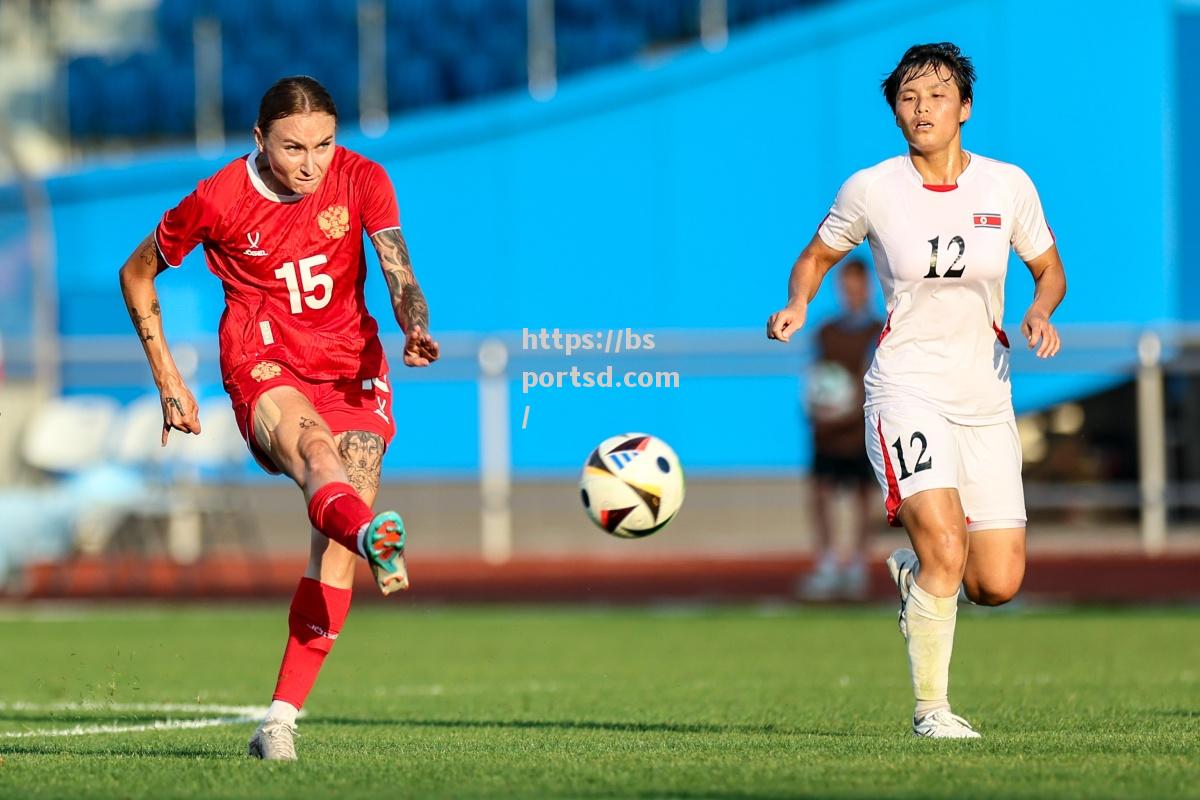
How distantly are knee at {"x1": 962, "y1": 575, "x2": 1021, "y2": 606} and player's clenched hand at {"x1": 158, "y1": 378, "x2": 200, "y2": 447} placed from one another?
286cm

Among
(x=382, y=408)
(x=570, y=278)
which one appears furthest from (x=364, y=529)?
(x=570, y=278)

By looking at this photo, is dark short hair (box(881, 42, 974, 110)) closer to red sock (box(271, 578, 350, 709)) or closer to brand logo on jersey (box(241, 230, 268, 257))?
brand logo on jersey (box(241, 230, 268, 257))

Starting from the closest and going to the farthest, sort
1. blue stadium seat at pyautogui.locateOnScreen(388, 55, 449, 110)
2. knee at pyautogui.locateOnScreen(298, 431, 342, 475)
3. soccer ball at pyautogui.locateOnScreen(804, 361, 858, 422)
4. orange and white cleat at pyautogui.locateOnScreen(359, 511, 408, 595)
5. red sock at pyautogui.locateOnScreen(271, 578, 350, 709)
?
1. orange and white cleat at pyautogui.locateOnScreen(359, 511, 408, 595)
2. knee at pyautogui.locateOnScreen(298, 431, 342, 475)
3. red sock at pyautogui.locateOnScreen(271, 578, 350, 709)
4. soccer ball at pyautogui.locateOnScreen(804, 361, 858, 422)
5. blue stadium seat at pyautogui.locateOnScreen(388, 55, 449, 110)

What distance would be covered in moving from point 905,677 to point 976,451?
3129 millimetres

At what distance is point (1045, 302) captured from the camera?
6.91 m

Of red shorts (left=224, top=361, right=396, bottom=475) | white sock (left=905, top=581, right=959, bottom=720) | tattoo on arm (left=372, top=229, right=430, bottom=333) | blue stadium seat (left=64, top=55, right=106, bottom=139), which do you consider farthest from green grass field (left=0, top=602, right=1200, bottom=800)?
blue stadium seat (left=64, top=55, right=106, bottom=139)

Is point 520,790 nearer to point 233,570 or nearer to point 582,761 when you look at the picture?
point 582,761

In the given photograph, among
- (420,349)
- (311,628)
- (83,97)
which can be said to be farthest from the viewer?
(83,97)

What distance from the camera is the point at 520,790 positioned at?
5465mm

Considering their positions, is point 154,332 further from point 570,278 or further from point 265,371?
point 570,278

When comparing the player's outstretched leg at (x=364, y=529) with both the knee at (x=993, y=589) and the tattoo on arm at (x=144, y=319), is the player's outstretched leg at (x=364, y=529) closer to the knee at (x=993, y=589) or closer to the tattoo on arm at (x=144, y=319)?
the tattoo on arm at (x=144, y=319)

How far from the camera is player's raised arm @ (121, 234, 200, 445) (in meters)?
6.61

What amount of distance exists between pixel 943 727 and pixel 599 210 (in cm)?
1433

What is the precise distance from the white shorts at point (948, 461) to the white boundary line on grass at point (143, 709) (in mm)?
2913
